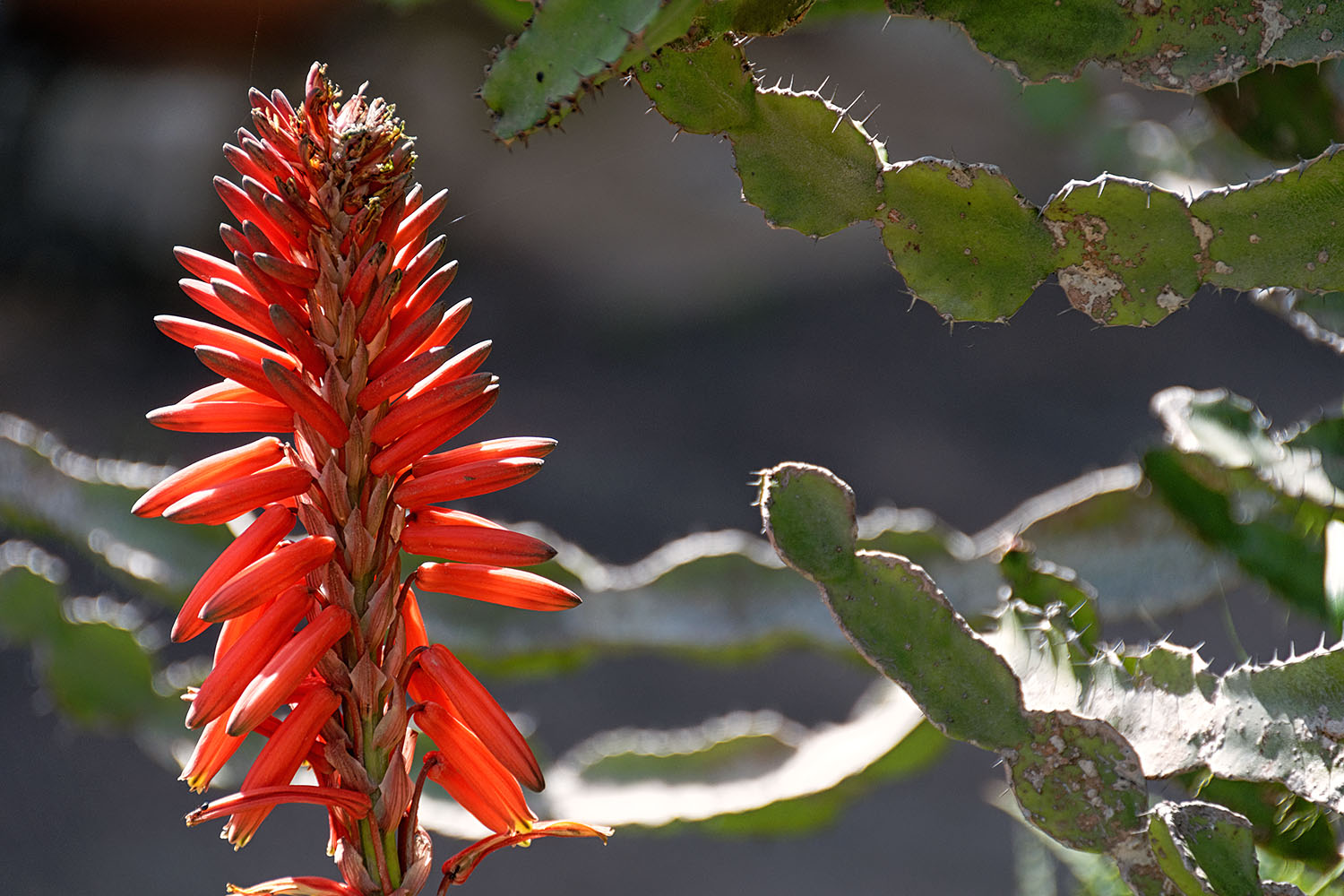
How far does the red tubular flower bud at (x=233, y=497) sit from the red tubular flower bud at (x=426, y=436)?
30 mm

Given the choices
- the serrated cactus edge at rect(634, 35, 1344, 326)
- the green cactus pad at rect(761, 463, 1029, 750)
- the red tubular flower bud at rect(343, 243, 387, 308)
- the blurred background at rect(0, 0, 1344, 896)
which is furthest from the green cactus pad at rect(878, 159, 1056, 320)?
the blurred background at rect(0, 0, 1344, 896)

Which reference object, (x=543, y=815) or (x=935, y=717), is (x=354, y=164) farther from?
(x=543, y=815)

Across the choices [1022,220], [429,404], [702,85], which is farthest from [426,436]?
[1022,220]

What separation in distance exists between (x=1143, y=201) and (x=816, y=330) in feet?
6.57

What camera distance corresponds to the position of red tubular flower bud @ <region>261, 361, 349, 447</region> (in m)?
0.32

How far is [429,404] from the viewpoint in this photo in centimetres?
35

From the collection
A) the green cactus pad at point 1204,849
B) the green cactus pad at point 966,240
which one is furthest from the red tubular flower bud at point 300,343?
the green cactus pad at point 1204,849

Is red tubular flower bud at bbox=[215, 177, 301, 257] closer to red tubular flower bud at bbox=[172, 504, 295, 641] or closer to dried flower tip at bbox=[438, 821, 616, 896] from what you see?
red tubular flower bud at bbox=[172, 504, 295, 641]

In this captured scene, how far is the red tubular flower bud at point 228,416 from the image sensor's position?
36cm

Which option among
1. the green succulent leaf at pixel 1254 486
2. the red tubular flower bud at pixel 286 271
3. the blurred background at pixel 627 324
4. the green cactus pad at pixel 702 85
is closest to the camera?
the red tubular flower bud at pixel 286 271

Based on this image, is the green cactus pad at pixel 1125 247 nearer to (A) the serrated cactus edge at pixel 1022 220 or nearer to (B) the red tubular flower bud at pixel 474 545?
(A) the serrated cactus edge at pixel 1022 220

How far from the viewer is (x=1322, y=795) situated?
57 cm

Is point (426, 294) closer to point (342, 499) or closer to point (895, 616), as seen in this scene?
point (342, 499)

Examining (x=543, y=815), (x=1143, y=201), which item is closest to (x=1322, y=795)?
(x=1143, y=201)
